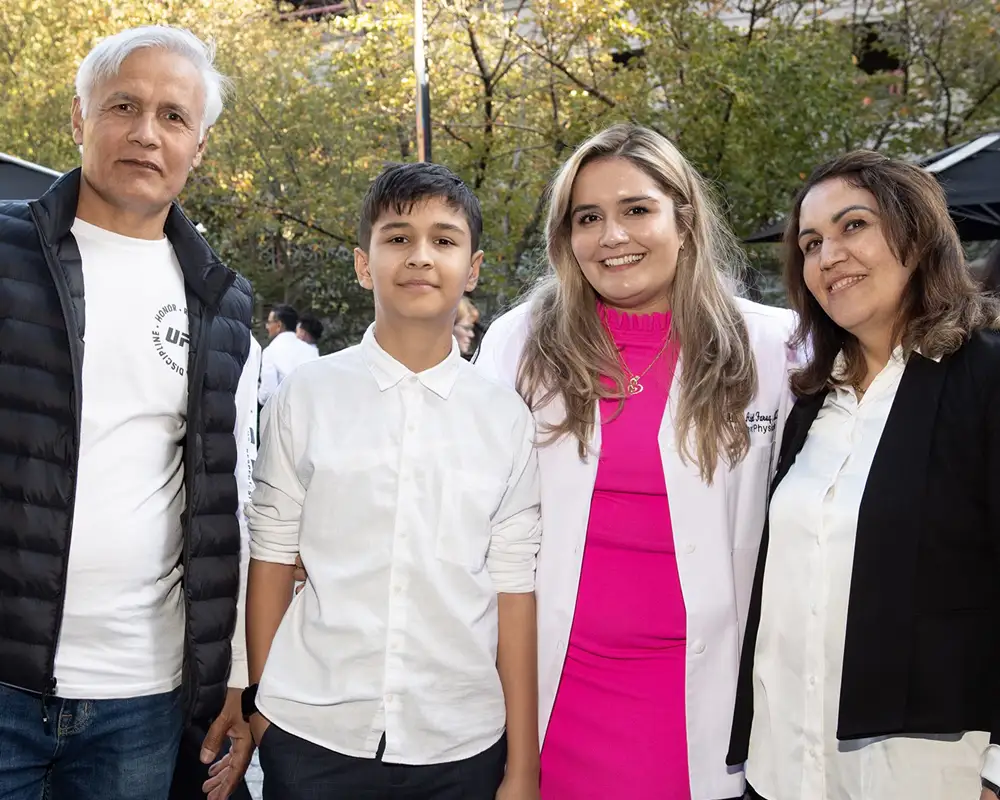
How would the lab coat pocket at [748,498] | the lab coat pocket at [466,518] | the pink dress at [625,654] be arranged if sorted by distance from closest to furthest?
the lab coat pocket at [466,518]
the pink dress at [625,654]
the lab coat pocket at [748,498]

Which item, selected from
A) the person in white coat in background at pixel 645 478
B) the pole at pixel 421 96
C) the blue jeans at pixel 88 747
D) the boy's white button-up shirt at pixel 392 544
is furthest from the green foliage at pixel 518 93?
the blue jeans at pixel 88 747

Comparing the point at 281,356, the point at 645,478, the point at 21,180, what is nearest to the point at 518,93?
the point at 281,356

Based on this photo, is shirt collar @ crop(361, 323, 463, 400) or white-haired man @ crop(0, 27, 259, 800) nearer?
white-haired man @ crop(0, 27, 259, 800)

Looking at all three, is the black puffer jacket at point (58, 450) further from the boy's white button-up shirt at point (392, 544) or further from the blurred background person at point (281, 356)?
the blurred background person at point (281, 356)

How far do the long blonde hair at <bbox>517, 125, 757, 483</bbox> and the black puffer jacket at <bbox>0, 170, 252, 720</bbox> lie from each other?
3.10 ft

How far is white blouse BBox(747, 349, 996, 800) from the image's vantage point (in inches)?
88.3

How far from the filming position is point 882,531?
7.38 feet

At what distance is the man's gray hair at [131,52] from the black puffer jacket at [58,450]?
0.84 feet

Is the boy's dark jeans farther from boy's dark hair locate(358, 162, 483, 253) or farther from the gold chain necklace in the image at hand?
boy's dark hair locate(358, 162, 483, 253)

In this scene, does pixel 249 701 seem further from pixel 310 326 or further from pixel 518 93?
pixel 518 93

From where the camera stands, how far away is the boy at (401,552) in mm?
2320

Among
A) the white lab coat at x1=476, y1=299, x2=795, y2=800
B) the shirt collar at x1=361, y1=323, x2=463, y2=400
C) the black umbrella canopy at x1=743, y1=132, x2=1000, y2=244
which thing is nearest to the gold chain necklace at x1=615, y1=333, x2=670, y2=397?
the white lab coat at x1=476, y1=299, x2=795, y2=800

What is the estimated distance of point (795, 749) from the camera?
241cm

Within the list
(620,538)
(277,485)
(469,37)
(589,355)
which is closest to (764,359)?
(589,355)
